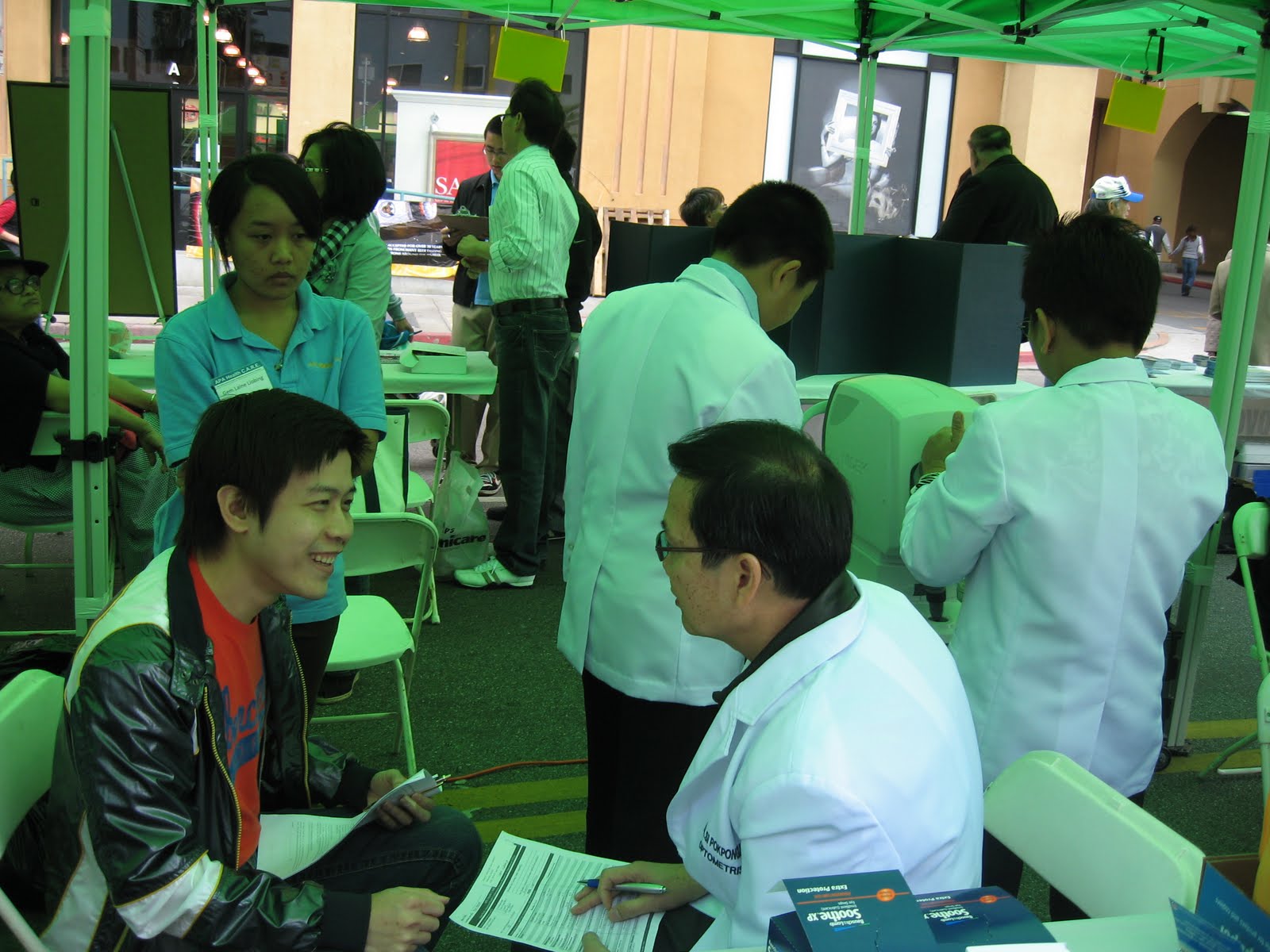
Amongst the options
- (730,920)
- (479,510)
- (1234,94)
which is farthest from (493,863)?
(1234,94)

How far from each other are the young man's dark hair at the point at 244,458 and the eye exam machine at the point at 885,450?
1.11 m

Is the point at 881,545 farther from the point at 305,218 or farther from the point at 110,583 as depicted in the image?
the point at 110,583

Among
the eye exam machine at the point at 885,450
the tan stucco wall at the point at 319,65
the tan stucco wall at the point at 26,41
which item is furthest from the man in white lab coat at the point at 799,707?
the tan stucco wall at the point at 26,41

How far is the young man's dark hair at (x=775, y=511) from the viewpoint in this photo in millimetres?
1269

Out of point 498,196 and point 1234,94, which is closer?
point 498,196

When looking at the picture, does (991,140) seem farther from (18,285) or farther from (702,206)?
(18,285)

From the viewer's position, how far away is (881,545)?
2398 millimetres

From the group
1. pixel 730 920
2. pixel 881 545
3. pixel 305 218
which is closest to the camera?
pixel 730 920

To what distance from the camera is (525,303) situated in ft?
13.9

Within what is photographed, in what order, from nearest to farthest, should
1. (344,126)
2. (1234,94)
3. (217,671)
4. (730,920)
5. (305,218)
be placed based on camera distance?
(730,920)
(217,671)
(305,218)
(344,126)
(1234,94)

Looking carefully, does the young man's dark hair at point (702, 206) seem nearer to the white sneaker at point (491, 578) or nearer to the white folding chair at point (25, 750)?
the white sneaker at point (491, 578)

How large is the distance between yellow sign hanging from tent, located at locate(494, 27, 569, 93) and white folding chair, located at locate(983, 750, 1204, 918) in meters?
3.63

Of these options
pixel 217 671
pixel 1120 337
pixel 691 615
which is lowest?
pixel 217 671

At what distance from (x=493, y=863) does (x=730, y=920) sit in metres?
0.42
